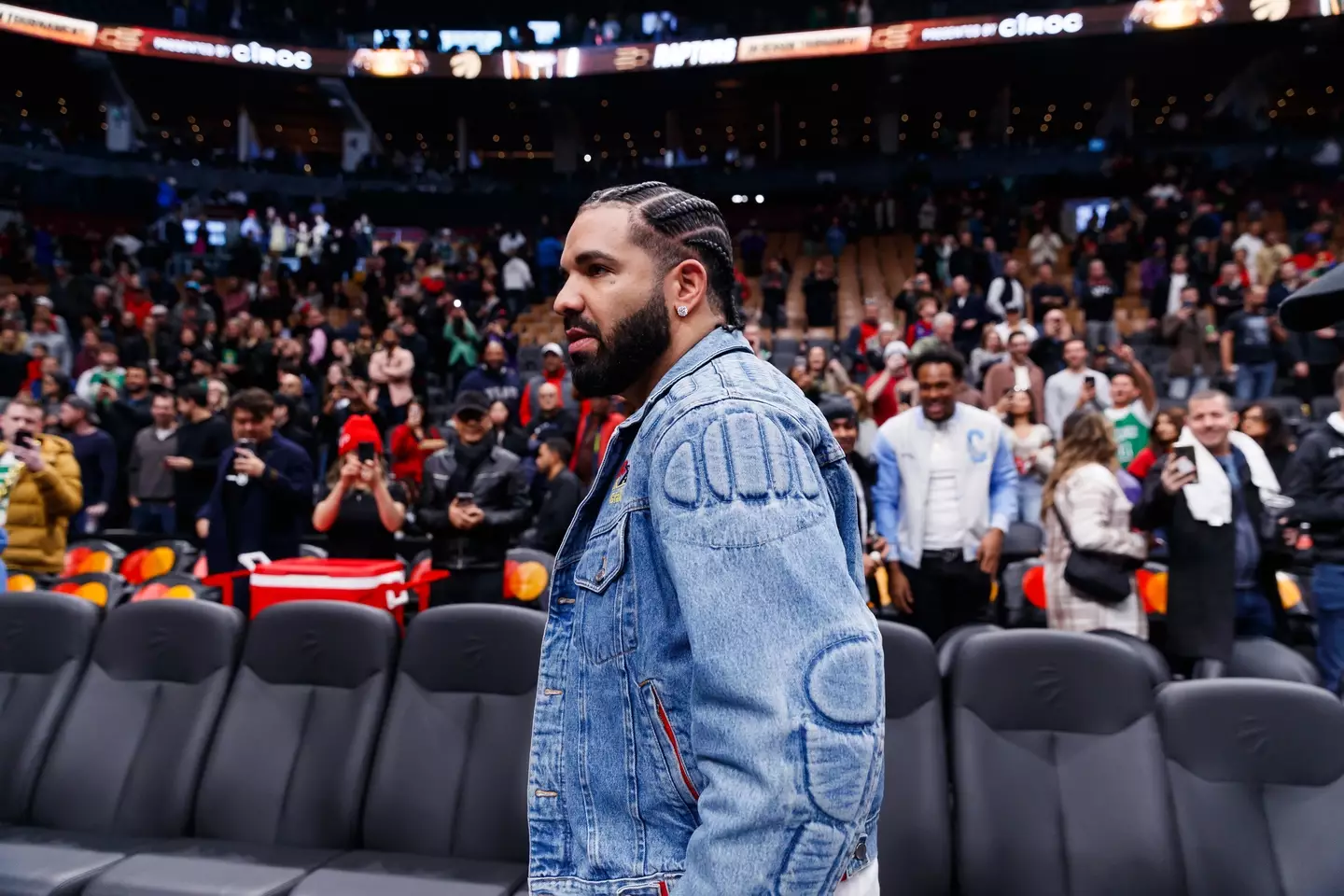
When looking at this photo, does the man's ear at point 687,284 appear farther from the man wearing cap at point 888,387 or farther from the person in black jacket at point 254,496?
the man wearing cap at point 888,387

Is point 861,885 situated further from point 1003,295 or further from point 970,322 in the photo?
point 1003,295

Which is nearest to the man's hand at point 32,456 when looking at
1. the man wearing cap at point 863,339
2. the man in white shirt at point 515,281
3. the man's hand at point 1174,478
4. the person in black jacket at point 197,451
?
the person in black jacket at point 197,451

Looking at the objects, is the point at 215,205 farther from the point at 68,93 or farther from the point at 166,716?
the point at 166,716

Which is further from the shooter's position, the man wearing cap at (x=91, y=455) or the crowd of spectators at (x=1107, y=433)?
the man wearing cap at (x=91, y=455)

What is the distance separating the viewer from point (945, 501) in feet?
14.8

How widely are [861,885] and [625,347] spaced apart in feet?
2.37

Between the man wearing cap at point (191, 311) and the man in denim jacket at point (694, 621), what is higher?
the man wearing cap at point (191, 311)

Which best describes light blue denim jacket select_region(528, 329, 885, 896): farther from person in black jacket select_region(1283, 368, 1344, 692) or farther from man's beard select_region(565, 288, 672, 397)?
person in black jacket select_region(1283, 368, 1344, 692)

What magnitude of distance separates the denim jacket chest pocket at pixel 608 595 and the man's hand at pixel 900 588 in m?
3.49

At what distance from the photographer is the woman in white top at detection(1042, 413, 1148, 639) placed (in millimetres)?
4145

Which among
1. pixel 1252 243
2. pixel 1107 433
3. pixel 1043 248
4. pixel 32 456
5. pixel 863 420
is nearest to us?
pixel 1107 433

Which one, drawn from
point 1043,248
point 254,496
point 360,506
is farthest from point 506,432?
point 1043,248

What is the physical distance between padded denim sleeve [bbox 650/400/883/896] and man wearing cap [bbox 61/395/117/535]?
23.9 feet

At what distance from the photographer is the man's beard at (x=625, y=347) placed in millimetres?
1296
